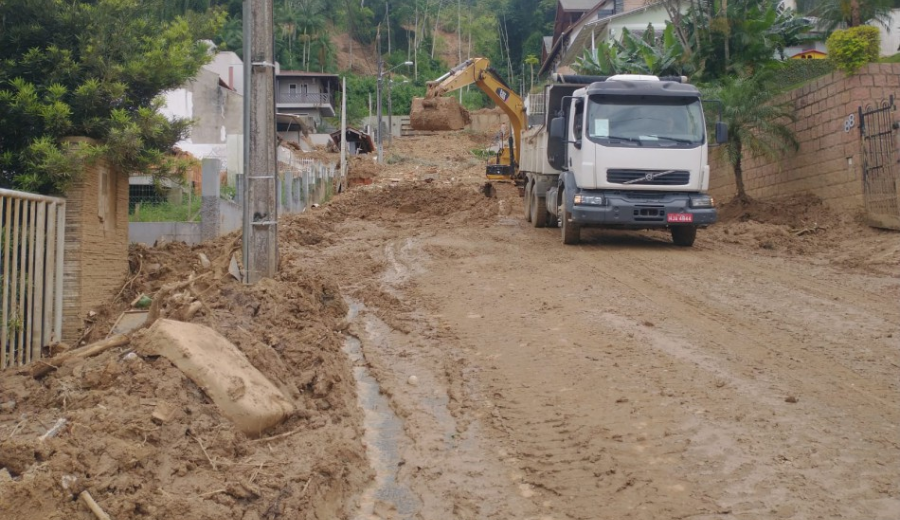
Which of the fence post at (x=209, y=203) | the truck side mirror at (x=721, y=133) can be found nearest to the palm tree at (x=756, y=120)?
the truck side mirror at (x=721, y=133)

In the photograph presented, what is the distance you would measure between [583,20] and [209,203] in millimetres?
48773

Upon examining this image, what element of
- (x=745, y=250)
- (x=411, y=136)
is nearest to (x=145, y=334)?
(x=745, y=250)

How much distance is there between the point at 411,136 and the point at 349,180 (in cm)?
2619

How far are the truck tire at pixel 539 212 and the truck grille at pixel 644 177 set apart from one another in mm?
4307

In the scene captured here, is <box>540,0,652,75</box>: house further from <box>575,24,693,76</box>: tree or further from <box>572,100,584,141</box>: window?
<box>572,100,584,141</box>: window

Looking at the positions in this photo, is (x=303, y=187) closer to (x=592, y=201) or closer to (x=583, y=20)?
(x=592, y=201)

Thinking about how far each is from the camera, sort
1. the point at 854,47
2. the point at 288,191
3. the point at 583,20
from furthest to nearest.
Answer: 1. the point at 583,20
2. the point at 288,191
3. the point at 854,47

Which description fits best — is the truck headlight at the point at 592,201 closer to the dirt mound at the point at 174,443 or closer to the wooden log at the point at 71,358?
the dirt mound at the point at 174,443

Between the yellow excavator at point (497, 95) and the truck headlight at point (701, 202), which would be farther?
the yellow excavator at point (497, 95)

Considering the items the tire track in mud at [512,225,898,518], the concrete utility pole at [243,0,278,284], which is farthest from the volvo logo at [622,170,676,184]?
the concrete utility pole at [243,0,278,284]

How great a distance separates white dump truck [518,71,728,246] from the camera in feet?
50.6

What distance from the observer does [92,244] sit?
9.49 meters

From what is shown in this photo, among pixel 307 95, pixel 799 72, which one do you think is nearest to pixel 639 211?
pixel 799 72

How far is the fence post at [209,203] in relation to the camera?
1622cm
